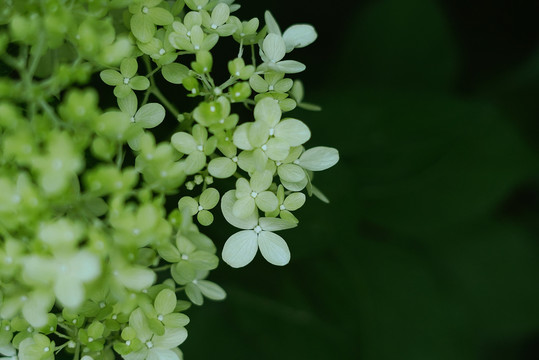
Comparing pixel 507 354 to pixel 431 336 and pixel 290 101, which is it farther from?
pixel 290 101

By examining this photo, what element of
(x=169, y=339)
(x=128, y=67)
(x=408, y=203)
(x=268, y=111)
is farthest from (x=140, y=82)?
(x=408, y=203)

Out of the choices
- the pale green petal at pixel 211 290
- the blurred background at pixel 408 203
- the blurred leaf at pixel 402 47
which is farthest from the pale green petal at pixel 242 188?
the blurred leaf at pixel 402 47

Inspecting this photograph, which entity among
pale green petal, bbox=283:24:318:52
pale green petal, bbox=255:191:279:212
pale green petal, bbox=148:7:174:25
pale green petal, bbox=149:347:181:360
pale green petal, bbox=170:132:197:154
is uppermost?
pale green petal, bbox=148:7:174:25

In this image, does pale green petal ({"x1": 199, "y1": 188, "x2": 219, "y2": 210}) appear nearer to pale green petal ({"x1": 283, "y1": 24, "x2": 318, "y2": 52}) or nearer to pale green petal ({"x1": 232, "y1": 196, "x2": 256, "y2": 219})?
pale green petal ({"x1": 232, "y1": 196, "x2": 256, "y2": 219})

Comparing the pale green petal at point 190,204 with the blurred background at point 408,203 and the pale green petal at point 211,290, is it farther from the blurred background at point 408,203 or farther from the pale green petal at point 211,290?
the blurred background at point 408,203

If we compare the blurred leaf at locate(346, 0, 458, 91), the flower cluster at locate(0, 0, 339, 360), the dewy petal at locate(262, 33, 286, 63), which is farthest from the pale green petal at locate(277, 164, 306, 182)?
the blurred leaf at locate(346, 0, 458, 91)

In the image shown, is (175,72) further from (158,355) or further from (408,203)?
(408,203)

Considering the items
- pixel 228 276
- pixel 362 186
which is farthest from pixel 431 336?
pixel 228 276
